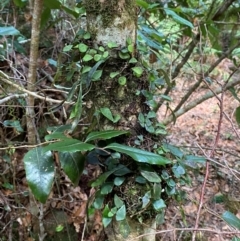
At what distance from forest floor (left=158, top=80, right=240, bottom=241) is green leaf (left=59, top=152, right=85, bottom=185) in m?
0.76

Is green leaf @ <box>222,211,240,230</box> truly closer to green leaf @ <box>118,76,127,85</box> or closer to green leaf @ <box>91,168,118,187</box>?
green leaf @ <box>91,168,118,187</box>

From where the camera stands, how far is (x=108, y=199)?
1.16m

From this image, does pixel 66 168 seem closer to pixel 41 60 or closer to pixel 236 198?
pixel 41 60

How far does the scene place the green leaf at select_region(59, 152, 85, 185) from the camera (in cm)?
100

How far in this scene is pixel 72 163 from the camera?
1010mm

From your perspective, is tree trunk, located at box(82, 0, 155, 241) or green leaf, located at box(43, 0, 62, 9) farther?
green leaf, located at box(43, 0, 62, 9)

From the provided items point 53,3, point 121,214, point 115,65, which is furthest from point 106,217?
point 53,3

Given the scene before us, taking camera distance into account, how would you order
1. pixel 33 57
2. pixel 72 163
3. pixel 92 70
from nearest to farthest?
pixel 72 163 < pixel 92 70 < pixel 33 57

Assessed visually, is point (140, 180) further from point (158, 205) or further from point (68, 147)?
point (68, 147)

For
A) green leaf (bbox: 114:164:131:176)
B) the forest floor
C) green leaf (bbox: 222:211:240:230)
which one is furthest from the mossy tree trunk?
the forest floor

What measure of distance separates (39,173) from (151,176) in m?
0.36

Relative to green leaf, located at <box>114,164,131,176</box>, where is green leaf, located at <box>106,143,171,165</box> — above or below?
above

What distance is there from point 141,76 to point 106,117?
0.19 m

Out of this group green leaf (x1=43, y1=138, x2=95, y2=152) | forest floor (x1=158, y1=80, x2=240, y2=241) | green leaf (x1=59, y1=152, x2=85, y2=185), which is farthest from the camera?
forest floor (x1=158, y1=80, x2=240, y2=241)
